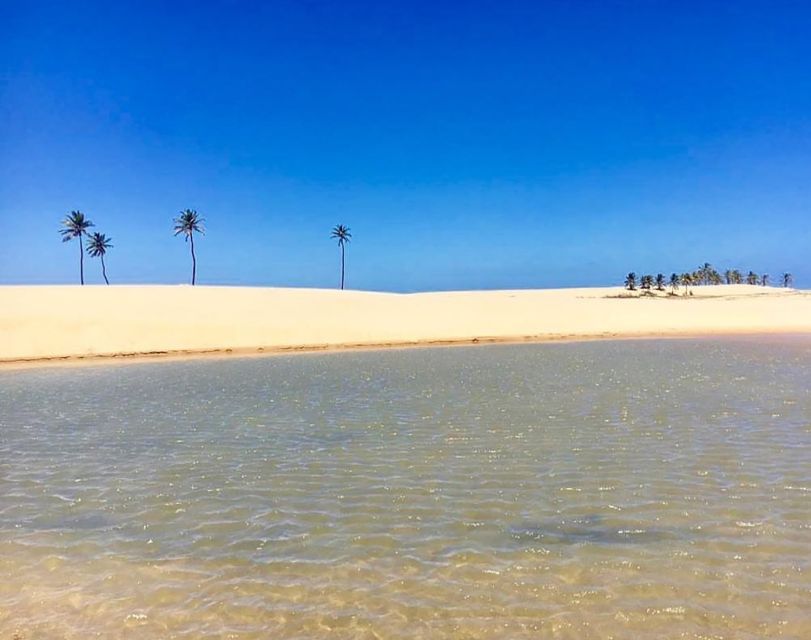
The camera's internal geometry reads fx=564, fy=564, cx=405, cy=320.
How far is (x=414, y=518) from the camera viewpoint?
7363 millimetres

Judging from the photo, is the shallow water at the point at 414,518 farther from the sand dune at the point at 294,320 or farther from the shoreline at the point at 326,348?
the sand dune at the point at 294,320

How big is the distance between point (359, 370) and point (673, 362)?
13160 millimetres

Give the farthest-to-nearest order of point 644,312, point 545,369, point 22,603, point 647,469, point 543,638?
point 644,312, point 545,369, point 647,469, point 22,603, point 543,638

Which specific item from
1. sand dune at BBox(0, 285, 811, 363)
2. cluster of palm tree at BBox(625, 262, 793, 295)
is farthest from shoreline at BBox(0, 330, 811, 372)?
cluster of palm tree at BBox(625, 262, 793, 295)

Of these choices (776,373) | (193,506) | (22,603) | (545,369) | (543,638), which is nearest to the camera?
(543,638)

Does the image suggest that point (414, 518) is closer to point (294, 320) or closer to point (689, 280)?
point (294, 320)

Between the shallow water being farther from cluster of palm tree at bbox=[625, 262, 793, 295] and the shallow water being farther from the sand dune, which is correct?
cluster of palm tree at bbox=[625, 262, 793, 295]

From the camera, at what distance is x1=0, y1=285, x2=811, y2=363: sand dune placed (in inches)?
1359

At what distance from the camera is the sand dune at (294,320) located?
34.5 m

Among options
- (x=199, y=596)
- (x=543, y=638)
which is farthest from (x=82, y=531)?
(x=543, y=638)

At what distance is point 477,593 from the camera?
5.48m

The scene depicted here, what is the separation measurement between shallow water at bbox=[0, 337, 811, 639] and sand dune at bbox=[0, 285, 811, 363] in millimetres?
19840

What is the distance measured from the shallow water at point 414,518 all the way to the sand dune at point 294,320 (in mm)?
19840

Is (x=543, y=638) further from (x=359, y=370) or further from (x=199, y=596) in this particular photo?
(x=359, y=370)
